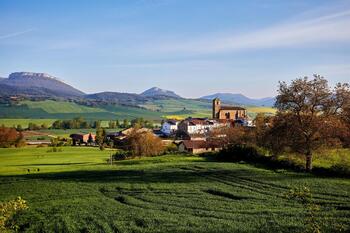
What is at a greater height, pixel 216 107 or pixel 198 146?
pixel 216 107

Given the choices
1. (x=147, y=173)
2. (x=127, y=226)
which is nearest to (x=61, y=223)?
(x=127, y=226)

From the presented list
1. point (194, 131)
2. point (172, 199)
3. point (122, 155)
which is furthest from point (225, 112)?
point (172, 199)

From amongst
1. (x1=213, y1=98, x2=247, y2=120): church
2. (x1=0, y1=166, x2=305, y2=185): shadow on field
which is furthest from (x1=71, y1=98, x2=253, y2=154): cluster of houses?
(x1=0, y1=166, x2=305, y2=185): shadow on field

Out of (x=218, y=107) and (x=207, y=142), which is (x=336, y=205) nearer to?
(x=207, y=142)

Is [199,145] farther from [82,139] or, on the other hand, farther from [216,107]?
[216,107]

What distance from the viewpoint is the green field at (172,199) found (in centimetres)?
2953

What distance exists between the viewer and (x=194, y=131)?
159250mm

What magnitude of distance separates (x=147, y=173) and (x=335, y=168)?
84.1 feet

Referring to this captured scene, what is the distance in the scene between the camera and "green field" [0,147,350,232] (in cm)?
2953

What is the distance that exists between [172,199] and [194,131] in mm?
120913

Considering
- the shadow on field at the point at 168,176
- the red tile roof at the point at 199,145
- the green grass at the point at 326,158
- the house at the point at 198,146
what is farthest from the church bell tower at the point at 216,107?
the shadow on field at the point at 168,176

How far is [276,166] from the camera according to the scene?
201ft

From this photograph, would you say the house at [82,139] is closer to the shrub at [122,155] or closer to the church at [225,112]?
the shrub at [122,155]

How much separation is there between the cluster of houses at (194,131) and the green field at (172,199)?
41818mm
